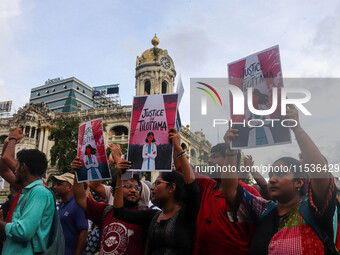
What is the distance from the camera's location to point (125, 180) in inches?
154

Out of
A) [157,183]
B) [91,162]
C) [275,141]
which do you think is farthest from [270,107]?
[91,162]

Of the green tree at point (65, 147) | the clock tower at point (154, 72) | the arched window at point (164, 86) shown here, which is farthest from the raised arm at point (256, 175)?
the arched window at point (164, 86)

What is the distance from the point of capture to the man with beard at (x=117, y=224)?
11.5ft

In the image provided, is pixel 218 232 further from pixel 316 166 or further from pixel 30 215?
pixel 30 215

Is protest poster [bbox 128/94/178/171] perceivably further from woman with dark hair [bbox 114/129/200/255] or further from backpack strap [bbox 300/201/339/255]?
backpack strap [bbox 300/201/339/255]

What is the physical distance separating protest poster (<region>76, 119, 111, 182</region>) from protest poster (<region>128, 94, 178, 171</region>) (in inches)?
15.6

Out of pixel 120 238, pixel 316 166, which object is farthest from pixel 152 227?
pixel 316 166

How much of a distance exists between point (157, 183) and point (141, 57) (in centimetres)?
3825

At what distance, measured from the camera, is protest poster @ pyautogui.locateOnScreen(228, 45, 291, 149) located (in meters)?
2.90

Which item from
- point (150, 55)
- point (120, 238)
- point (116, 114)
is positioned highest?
point (150, 55)

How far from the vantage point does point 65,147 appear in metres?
23.9

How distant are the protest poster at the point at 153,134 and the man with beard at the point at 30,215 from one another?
96 centimetres

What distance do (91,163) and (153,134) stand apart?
0.91 m

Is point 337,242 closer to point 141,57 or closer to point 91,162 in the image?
point 91,162
